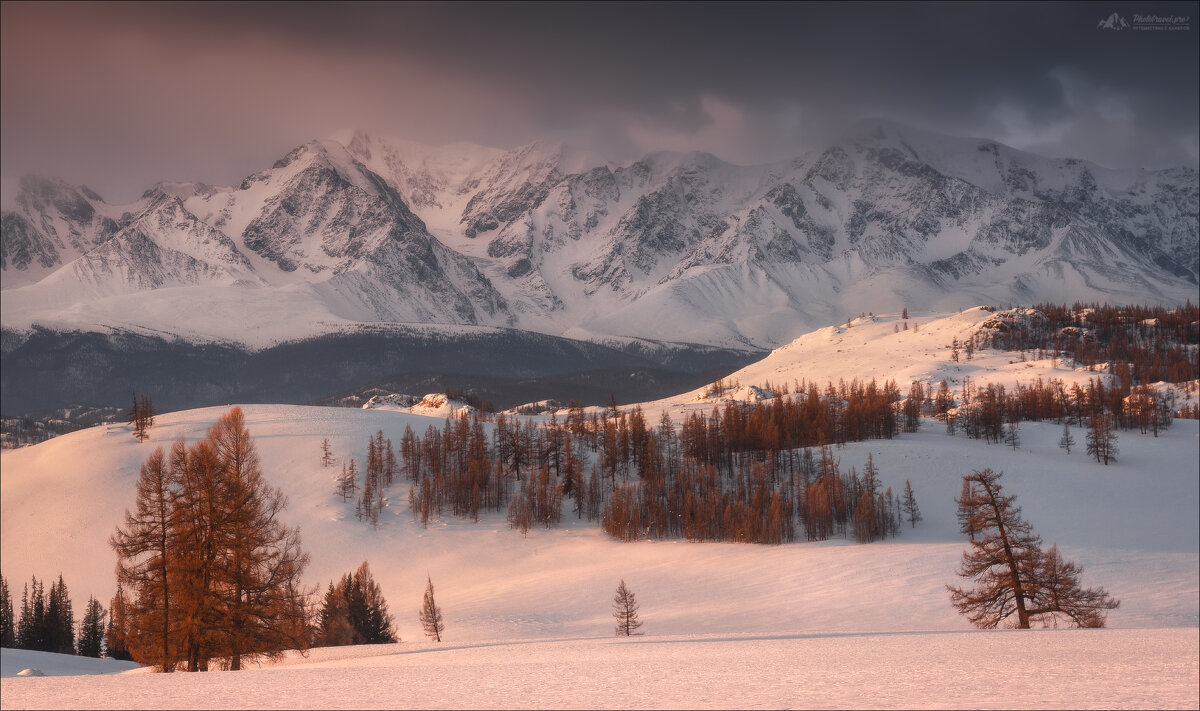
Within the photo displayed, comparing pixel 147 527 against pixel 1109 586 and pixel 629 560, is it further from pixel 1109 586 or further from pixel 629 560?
pixel 1109 586

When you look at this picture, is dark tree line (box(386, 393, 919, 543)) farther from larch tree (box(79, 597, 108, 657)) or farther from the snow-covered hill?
larch tree (box(79, 597, 108, 657))

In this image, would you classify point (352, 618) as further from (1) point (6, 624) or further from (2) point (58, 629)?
(1) point (6, 624)

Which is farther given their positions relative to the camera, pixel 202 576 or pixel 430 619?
pixel 430 619

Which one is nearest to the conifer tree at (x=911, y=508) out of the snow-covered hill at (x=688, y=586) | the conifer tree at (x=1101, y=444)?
the snow-covered hill at (x=688, y=586)

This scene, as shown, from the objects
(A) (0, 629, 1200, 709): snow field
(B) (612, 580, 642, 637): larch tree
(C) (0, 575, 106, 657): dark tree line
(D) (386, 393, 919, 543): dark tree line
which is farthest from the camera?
(D) (386, 393, 919, 543): dark tree line

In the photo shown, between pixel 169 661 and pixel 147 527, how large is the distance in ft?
17.6

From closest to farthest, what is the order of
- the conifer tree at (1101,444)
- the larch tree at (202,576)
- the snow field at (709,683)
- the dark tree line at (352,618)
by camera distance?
the snow field at (709,683) < the larch tree at (202,576) < the dark tree line at (352,618) < the conifer tree at (1101,444)

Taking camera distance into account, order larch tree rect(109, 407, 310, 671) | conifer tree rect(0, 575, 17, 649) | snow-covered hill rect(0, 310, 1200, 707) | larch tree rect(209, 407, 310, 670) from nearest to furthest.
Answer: snow-covered hill rect(0, 310, 1200, 707)
larch tree rect(109, 407, 310, 671)
larch tree rect(209, 407, 310, 670)
conifer tree rect(0, 575, 17, 649)

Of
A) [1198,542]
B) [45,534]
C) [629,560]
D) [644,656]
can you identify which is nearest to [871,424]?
[1198,542]

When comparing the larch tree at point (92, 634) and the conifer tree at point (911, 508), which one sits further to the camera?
the conifer tree at point (911, 508)

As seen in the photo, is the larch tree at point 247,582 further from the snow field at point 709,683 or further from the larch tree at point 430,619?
the larch tree at point 430,619

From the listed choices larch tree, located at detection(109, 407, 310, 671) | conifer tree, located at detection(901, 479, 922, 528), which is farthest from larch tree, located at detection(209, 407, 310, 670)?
conifer tree, located at detection(901, 479, 922, 528)

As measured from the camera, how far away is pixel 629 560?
321ft

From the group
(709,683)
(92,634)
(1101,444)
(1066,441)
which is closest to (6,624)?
(92,634)
